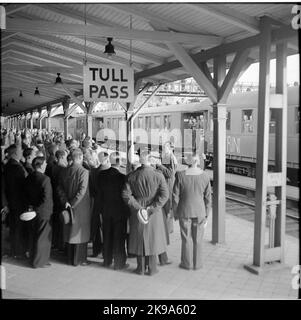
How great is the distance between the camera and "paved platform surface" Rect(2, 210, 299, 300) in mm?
4529

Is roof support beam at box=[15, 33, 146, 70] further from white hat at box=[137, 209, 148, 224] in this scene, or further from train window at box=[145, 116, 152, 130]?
train window at box=[145, 116, 152, 130]

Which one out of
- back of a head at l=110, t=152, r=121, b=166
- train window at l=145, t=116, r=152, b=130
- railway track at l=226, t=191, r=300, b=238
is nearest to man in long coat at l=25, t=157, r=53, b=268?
back of a head at l=110, t=152, r=121, b=166

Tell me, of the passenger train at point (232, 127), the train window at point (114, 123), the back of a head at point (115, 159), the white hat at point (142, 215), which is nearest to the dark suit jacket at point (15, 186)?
the back of a head at point (115, 159)

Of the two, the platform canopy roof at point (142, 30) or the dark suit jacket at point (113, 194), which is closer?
the platform canopy roof at point (142, 30)

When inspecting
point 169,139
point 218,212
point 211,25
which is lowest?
point 218,212

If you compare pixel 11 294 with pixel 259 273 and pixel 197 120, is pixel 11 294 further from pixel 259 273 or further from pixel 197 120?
pixel 197 120

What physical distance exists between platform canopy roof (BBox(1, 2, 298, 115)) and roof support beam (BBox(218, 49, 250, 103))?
148 millimetres

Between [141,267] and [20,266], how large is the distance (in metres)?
1.80

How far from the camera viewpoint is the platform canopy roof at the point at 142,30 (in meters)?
5.05

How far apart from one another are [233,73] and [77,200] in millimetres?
3104

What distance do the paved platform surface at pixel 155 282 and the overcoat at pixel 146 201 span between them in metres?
0.43

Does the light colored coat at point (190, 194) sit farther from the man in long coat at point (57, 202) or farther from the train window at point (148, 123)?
the train window at point (148, 123)

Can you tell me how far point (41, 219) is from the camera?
5281mm
